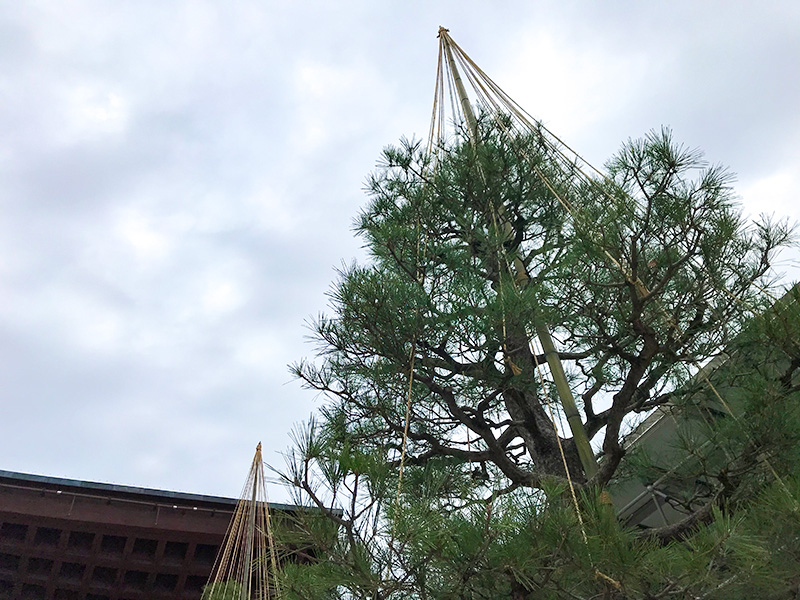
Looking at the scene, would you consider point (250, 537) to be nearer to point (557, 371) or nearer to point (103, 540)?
point (557, 371)

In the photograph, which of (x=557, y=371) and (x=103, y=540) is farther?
(x=103, y=540)

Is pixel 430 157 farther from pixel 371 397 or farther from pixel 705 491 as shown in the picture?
pixel 705 491

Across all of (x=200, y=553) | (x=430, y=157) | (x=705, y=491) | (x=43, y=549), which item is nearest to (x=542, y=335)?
(x=705, y=491)

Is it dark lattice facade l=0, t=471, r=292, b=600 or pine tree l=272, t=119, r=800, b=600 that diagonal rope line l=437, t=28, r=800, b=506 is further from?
dark lattice facade l=0, t=471, r=292, b=600

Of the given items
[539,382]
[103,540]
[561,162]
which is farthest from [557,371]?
[103,540]

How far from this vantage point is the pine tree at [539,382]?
156cm

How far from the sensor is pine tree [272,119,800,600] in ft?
5.12

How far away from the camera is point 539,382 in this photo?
2.40 metres

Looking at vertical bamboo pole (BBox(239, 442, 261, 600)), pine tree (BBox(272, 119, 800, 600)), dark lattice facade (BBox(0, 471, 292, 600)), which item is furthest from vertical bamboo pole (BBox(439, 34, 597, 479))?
dark lattice facade (BBox(0, 471, 292, 600))

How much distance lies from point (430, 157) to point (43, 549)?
2.59 m

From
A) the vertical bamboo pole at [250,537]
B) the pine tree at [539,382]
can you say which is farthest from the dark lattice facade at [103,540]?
the pine tree at [539,382]

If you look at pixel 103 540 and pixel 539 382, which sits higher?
pixel 103 540

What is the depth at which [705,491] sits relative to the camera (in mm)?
2197

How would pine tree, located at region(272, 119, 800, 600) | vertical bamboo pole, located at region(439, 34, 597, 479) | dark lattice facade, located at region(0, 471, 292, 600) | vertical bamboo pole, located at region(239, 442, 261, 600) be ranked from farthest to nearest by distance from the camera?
dark lattice facade, located at region(0, 471, 292, 600) < vertical bamboo pole, located at region(239, 442, 261, 600) < vertical bamboo pole, located at region(439, 34, 597, 479) < pine tree, located at region(272, 119, 800, 600)
